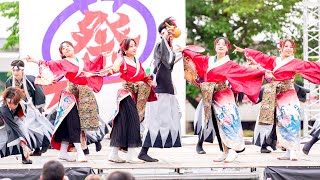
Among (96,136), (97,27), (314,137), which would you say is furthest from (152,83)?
(97,27)

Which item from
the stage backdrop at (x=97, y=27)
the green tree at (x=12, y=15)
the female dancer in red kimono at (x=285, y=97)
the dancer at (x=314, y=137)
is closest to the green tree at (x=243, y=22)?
the green tree at (x=12, y=15)

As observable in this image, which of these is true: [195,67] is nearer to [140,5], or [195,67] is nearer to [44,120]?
→ [44,120]

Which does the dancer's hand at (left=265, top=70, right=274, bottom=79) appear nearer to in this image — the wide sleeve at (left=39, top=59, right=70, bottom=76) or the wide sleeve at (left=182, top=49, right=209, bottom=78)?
the wide sleeve at (left=182, top=49, right=209, bottom=78)

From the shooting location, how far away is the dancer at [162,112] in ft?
24.3

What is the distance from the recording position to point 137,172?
261 inches

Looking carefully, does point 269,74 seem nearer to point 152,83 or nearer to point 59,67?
point 152,83

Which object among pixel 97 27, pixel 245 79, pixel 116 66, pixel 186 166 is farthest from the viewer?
pixel 97 27

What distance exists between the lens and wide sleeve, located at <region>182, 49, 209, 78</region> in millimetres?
7605

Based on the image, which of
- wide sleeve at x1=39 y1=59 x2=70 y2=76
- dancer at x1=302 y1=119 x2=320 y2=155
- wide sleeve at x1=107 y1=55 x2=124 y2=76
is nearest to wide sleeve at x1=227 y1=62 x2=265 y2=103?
dancer at x1=302 y1=119 x2=320 y2=155

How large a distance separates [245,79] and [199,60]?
0.48 m

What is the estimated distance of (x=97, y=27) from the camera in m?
10.5

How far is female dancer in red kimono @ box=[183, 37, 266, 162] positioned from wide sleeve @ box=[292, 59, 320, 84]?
0.33 meters

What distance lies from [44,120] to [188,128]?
11.4 metres

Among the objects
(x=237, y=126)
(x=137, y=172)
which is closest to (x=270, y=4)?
(x=237, y=126)
